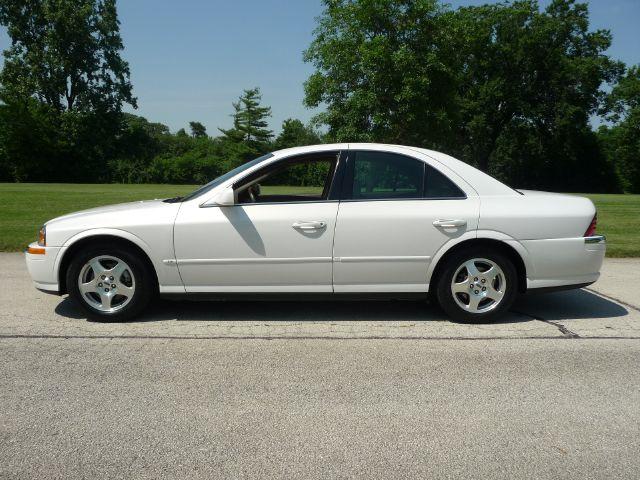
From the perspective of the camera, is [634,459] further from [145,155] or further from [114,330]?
[145,155]

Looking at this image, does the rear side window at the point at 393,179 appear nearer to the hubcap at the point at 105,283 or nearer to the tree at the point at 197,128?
the hubcap at the point at 105,283

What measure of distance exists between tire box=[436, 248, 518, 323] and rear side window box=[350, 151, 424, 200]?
72cm

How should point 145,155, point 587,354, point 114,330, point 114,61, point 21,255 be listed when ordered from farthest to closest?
point 145,155, point 114,61, point 21,255, point 114,330, point 587,354

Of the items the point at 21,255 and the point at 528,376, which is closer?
the point at 528,376

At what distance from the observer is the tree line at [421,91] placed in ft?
112

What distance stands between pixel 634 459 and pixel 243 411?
6.72 ft

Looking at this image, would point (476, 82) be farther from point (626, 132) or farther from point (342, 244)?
point (342, 244)

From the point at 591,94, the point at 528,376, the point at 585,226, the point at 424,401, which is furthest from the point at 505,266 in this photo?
the point at 591,94

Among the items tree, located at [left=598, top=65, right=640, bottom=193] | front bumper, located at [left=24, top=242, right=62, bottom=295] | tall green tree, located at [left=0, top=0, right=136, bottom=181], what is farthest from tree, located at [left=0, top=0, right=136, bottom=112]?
front bumper, located at [left=24, top=242, right=62, bottom=295]

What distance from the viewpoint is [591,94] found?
164ft

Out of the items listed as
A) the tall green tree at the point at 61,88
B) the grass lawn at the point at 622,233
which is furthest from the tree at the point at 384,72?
the tall green tree at the point at 61,88

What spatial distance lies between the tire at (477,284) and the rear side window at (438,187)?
20.9 inches

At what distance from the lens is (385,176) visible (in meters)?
5.18

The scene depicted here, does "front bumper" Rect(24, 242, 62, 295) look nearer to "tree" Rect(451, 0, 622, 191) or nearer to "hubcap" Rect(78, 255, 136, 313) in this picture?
"hubcap" Rect(78, 255, 136, 313)
